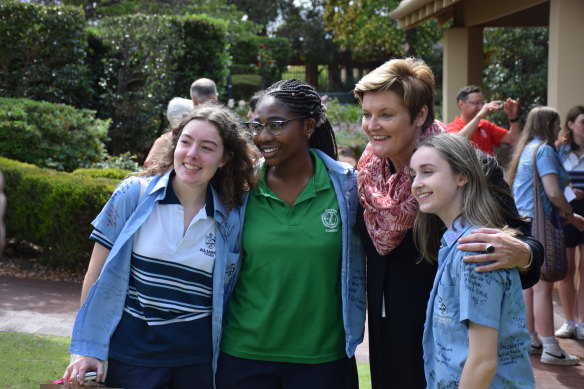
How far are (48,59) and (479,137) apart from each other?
8.52 meters

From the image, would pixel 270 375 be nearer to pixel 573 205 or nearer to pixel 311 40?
pixel 573 205

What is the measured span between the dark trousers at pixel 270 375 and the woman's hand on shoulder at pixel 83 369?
0.47 m

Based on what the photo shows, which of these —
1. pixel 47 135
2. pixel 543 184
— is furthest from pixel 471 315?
pixel 47 135

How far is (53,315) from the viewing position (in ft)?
21.6

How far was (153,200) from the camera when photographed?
2.84 meters

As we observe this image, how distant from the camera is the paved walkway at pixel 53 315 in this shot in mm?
5392

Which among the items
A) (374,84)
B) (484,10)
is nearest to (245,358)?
(374,84)

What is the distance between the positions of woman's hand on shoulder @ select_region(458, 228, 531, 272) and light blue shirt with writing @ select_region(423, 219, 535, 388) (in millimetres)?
27

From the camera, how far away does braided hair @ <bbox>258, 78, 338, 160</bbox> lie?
10.0ft

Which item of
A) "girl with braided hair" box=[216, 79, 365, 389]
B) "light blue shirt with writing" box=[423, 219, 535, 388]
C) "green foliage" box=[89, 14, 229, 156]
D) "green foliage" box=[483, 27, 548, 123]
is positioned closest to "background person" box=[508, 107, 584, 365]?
"girl with braided hair" box=[216, 79, 365, 389]

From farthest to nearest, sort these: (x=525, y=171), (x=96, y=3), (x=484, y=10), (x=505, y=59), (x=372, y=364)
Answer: (x=96, y=3), (x=505, y=59), (x=484, y=10), (x=525, y=171), (x=372, y=364)

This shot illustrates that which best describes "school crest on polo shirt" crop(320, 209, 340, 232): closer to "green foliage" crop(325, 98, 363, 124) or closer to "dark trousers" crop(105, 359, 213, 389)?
"dark trousers" crop(105, 359, 213, 389)

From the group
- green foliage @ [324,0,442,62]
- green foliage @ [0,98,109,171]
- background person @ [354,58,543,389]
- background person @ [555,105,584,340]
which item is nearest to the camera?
background person @ [354,58,543,389]

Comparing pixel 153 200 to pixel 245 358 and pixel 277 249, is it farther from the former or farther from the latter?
pixel 245 358
